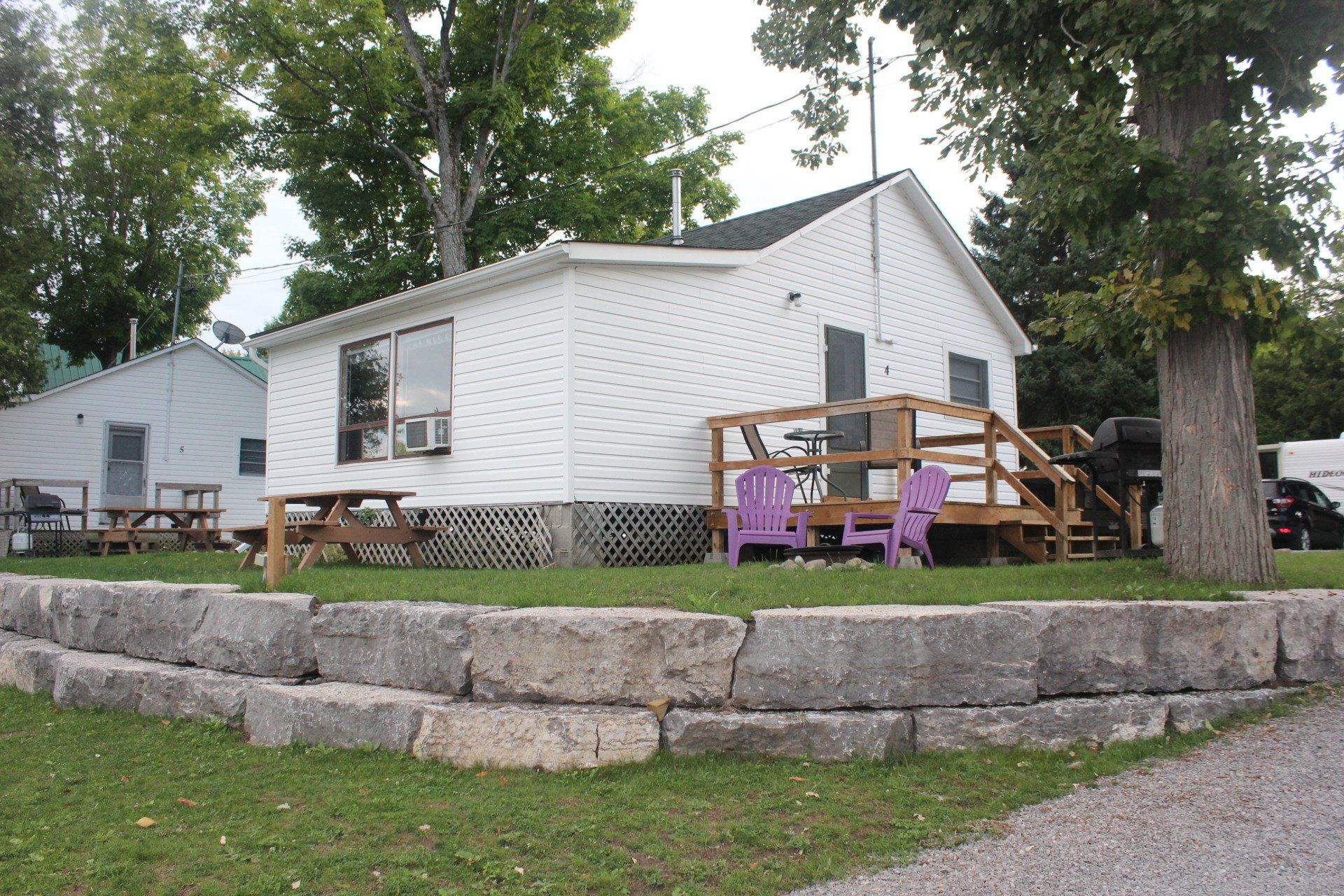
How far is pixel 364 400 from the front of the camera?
11.5m

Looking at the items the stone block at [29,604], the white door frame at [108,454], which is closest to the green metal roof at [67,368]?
the white door frame at [108,454]

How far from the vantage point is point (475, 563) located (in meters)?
9.48

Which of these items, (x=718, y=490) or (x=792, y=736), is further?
(x=718, y=490)

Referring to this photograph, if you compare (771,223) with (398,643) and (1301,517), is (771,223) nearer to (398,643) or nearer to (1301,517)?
(398,643)

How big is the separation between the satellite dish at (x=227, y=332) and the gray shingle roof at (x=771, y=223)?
8.21m

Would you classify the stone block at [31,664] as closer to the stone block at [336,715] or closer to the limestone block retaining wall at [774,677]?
the limestone block retaining wall at [774,677]

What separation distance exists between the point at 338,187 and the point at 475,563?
17087 mm

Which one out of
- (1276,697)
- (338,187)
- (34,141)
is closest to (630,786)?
(1276,697)

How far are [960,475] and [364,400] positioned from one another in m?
6.32

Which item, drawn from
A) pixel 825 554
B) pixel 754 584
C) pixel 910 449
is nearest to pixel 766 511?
pixel 825 554

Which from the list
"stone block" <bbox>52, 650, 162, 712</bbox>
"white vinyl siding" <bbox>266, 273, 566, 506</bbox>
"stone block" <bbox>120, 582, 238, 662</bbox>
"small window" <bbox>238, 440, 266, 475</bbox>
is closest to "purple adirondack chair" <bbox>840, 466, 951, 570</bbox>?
"white vinyl siding" <bbox>266, 273, 566, 506</bbox>

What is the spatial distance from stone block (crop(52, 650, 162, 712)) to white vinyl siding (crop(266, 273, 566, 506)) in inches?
142

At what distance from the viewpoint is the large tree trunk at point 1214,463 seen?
5.84m

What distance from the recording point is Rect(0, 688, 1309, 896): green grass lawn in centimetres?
334
